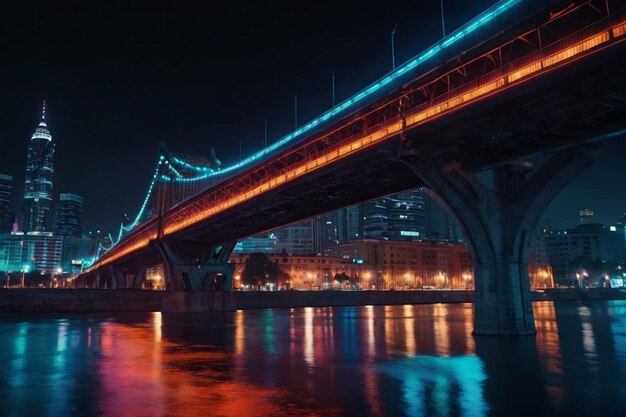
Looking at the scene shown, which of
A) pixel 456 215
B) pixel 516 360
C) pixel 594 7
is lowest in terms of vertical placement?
pixel 516 360

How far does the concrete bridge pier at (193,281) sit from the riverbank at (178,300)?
0.54 ft

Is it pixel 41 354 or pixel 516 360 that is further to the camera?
pixel 41 354

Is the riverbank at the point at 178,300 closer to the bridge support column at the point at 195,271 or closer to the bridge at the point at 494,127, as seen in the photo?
the bridge support column at the point at 195,271

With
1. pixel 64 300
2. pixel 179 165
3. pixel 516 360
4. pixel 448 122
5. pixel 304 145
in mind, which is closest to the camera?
pixel 516 360

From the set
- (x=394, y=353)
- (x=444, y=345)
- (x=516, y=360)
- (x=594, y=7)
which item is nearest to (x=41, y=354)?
(x=394, y=353)

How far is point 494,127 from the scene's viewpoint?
3158 cm

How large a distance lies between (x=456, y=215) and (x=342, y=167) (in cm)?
1175

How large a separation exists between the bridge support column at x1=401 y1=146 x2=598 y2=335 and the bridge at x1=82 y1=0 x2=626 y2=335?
67mm

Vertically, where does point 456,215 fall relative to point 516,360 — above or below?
above

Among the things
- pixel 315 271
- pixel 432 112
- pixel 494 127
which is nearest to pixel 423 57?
pixel 432 112

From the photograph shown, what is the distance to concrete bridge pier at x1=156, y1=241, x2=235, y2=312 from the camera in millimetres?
83875

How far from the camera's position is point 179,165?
10681 centimetres

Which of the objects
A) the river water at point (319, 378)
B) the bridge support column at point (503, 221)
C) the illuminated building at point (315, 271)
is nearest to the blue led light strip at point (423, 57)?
the bridge support column at point (503, 221)

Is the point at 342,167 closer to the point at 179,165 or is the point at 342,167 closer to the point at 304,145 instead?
the point at 304,145
